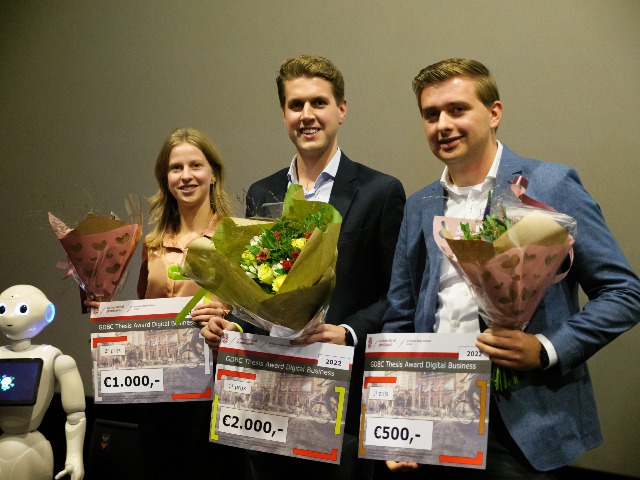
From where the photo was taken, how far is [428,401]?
5.89ft

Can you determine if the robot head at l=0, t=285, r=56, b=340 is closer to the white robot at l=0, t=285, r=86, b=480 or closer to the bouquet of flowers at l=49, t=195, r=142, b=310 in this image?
the white robot at l=0, t=285, r=86, b=480

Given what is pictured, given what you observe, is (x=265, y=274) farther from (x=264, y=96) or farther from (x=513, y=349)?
(x=264, y=96)

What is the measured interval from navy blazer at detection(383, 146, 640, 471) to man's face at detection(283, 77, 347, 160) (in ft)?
2.37

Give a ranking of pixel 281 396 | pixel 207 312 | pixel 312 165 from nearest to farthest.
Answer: pixel 281 396 < pixel 207 312 < pixel 312 165

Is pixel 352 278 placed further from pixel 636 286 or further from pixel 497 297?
pixel 636 286

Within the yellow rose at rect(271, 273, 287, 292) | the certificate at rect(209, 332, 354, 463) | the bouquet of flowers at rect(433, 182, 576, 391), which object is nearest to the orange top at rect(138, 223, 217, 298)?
the certificate at rect(209, 332, 354, 463)

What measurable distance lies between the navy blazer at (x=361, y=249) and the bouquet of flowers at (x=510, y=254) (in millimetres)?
560

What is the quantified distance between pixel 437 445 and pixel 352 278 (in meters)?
0.68

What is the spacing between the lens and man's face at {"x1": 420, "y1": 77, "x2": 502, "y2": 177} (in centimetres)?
198

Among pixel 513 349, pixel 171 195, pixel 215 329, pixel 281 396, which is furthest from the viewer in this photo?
pixel 171 195

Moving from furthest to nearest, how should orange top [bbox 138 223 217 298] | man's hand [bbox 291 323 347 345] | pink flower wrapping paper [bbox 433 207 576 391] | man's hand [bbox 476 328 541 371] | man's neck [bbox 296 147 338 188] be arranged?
orange top [bbox 138 223 217 298] → man's neck [bbox 296 147 338 188] → man's hand [bbox 291 323 347 345] → man's hand [bbox 476 328 541 371] → pink flower wrapping paper [bbox 433 207 576 391]

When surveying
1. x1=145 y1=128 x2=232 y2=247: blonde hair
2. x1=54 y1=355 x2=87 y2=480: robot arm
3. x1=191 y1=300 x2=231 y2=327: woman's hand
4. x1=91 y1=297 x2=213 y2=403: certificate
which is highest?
x1=145 y1=128 x2=232 y2=247: blonde hair

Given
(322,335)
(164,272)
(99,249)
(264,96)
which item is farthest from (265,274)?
(264,96)

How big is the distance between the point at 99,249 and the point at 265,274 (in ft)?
3.34
